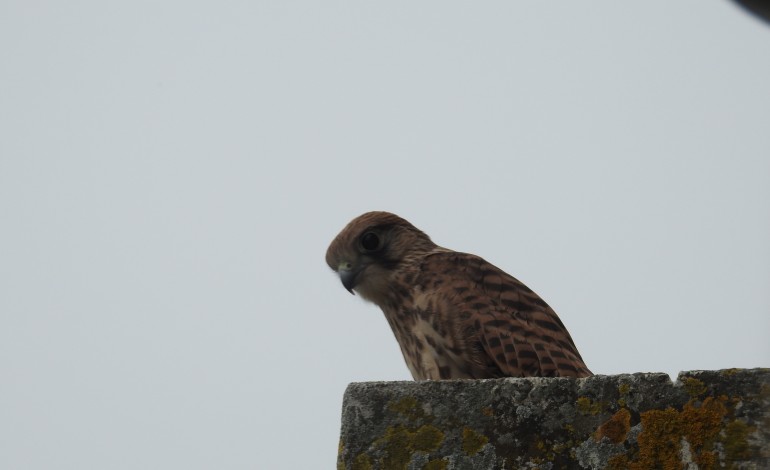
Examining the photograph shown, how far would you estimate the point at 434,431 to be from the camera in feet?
6.46

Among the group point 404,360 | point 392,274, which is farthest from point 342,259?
point 404,360

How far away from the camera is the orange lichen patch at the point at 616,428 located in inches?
72.4

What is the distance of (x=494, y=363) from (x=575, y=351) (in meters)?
0.55

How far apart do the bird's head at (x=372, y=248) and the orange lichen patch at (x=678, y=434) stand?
106 inches

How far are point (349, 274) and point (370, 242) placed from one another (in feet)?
0.77

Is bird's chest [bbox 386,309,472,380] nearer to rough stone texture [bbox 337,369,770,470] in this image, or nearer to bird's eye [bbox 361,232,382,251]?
bird's eye [bbox 361,232,382,251]

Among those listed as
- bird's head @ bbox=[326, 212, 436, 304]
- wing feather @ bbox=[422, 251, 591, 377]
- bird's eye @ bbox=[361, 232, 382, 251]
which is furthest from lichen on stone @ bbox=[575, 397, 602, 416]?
bird's eye @ bbox=[361, 232, 382, 251]

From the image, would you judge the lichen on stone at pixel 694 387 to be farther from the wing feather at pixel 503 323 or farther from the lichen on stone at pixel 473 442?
the wing feather at pixel 503 323

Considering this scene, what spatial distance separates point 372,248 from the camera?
473cm

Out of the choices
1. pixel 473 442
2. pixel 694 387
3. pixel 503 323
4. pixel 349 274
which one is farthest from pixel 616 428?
pixel 349 274

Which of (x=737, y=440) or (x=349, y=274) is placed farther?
(x=349, y=274)

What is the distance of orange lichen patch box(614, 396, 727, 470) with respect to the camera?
1772mm

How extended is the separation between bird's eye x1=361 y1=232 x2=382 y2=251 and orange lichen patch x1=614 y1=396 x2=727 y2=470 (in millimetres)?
2977

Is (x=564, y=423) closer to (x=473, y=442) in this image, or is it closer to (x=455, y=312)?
(x=473, y=442)
